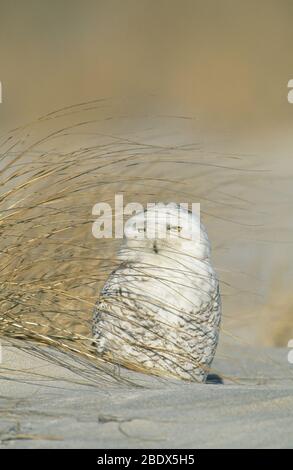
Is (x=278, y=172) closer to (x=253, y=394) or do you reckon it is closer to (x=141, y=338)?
(x=141, y=338)

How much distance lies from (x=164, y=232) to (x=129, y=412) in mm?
1340

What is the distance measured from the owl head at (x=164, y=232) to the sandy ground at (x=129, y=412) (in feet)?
2.43

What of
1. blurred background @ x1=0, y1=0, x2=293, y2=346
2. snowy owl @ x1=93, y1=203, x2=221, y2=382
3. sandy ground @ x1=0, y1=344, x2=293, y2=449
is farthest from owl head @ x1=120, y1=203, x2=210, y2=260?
blurred background @ x1=0, y1=0, x2=293, y2=346

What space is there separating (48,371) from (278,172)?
7.33 m

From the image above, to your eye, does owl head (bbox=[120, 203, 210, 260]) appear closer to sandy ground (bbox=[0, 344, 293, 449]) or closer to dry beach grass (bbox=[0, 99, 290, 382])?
dry beach grass (bbox=[0, 99, 290, 382])

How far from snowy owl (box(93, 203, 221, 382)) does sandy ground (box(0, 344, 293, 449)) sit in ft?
1.01

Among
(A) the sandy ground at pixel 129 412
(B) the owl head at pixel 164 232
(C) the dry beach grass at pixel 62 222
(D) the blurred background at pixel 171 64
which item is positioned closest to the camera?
(A) the sandy ground at pixel 129 412

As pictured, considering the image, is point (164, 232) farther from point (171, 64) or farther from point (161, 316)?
point (171, 64)

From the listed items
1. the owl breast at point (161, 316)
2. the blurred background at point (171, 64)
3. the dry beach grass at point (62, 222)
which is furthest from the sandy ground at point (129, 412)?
the blurred background at point (171, 64)

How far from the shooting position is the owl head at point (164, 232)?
382cm

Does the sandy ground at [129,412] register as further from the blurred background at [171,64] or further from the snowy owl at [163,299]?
the blurred background at [171,64]

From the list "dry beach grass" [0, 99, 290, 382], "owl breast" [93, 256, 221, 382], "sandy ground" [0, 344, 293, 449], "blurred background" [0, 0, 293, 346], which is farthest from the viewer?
"blurred background" [0, 0, 293, 346]

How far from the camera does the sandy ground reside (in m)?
2.37

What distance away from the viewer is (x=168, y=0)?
660 inches
